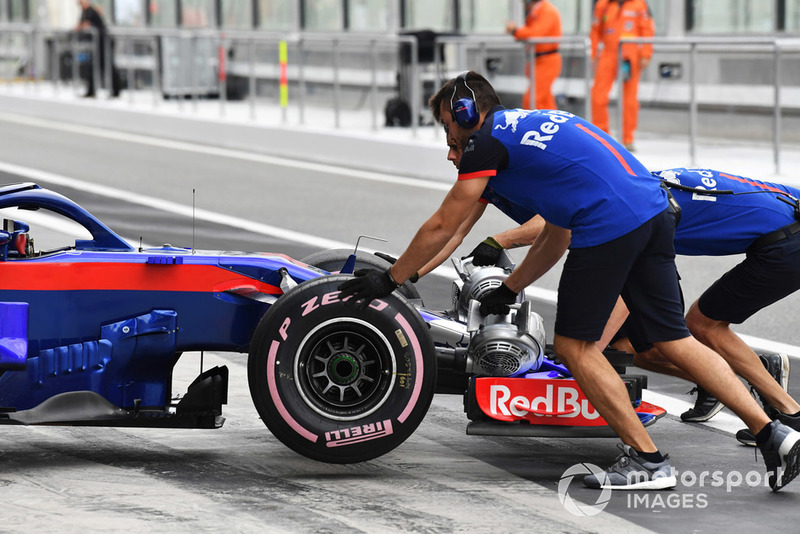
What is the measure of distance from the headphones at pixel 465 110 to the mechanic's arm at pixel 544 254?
571 millimetres

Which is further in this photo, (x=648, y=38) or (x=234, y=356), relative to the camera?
(x=648, y=38)

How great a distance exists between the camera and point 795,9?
58.4 feet

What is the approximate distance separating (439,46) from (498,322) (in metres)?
11.6

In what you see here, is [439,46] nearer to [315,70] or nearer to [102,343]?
[315,70]

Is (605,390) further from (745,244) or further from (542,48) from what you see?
(542,48)

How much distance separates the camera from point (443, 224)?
17.6 ft

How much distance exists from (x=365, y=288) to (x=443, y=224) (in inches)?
15.4

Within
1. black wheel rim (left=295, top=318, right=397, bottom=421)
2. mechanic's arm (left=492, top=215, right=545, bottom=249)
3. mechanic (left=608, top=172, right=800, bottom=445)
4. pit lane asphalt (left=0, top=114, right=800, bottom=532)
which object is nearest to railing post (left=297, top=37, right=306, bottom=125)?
pit lane asphalt (left=0, top=114, right=800, bottom=532)

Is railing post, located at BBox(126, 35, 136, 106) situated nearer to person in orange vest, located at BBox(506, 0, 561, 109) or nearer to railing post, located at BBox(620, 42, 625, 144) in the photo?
person in orange vest, located at BBox(506, 0, 561, 109)

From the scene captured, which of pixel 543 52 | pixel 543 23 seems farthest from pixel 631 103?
pixel 543 23

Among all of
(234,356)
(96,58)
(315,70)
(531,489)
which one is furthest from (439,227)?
(96,58)

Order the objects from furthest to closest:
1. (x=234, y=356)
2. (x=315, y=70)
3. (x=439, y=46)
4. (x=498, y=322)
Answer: (x=315, y=70) → (x=439, y=46) → (x=234, y=356) → (x=498, y=322)

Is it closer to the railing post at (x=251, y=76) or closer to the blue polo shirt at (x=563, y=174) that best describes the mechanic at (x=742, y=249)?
the blue polo shirt at (x=563, y=174)

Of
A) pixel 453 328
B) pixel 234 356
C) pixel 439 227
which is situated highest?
pixel 439 227
